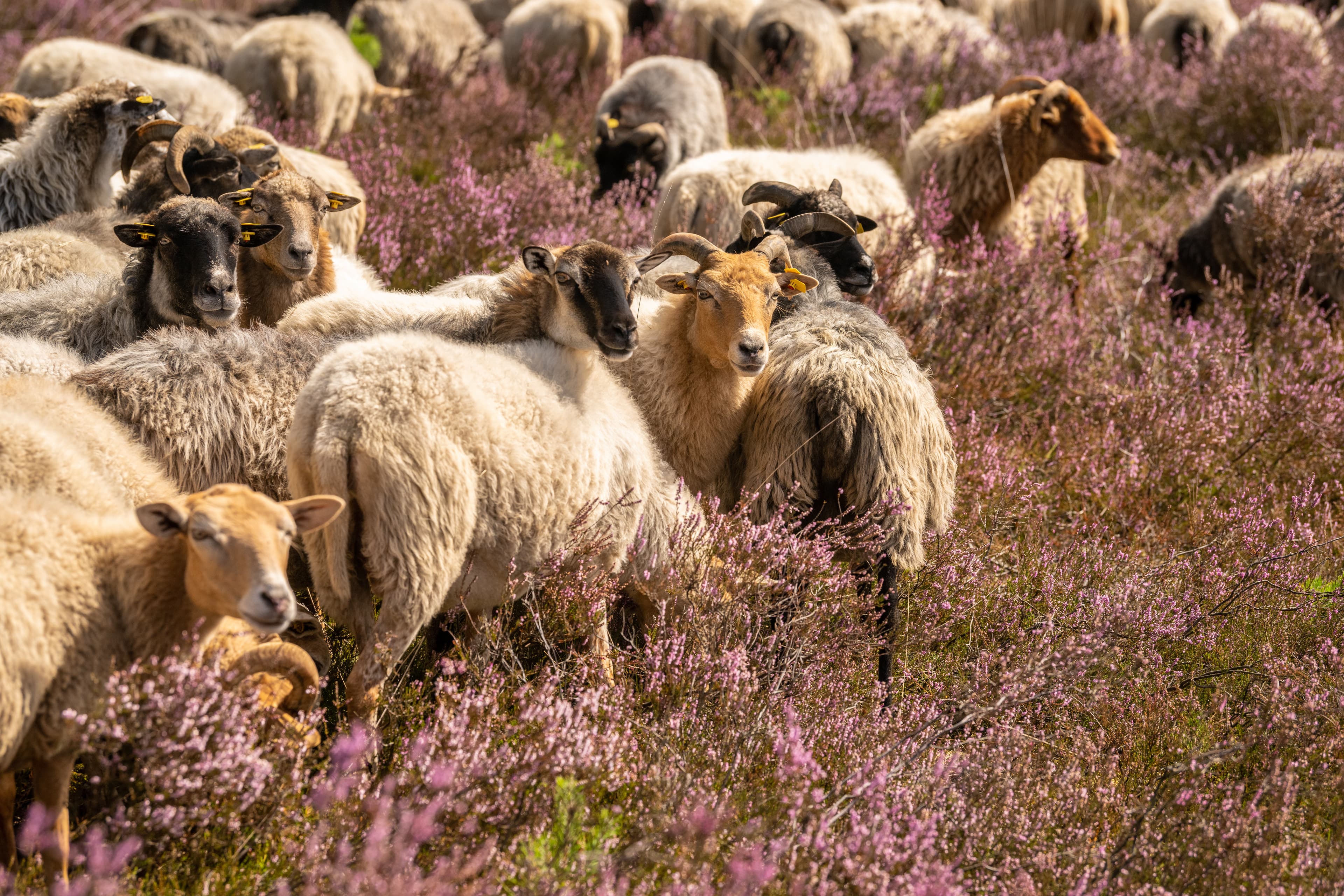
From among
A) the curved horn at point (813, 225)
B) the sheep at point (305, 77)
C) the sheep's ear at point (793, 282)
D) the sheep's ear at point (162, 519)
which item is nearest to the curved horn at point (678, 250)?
the sheep's ear at point (793, 282)

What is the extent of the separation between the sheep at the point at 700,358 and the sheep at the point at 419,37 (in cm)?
760

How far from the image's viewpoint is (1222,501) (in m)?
5.77

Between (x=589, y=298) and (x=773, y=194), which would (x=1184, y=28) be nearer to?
(x=773, y=194)

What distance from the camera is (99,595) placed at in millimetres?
2883

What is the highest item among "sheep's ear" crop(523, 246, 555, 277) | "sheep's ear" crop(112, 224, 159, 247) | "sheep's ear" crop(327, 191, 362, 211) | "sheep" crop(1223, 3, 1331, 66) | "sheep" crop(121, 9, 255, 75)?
"sheep" crop(1223, 3, 1331, 66)

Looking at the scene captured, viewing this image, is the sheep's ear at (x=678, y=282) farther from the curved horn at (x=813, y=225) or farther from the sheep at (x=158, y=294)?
the sheep at (x=158, y=294)

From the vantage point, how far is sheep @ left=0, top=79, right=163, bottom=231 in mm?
6066

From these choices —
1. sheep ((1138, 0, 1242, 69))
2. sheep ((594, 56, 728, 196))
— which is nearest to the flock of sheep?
sheep ((594, 56, 728, 196))

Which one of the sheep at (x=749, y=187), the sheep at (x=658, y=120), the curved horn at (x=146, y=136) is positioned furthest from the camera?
the sheep at (x=658, y=120)

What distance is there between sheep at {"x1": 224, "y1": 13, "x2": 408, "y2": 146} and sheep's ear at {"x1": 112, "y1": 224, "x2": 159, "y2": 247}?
4.19 meters

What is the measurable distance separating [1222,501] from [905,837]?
3518 millimetres

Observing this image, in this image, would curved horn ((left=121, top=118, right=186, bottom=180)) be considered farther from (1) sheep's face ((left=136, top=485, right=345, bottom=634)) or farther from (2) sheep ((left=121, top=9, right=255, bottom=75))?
(2) sheep ((left=121, top=9, right=255, bottom=75))

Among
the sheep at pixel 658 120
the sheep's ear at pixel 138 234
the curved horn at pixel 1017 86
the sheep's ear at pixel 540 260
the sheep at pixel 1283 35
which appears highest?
the sheep at pixel 1283 35

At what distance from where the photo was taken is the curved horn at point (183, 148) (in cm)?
529
